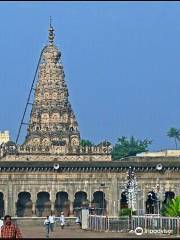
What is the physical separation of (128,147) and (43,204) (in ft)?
147

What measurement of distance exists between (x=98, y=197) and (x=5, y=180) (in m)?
7.60

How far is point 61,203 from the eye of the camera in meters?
81.2

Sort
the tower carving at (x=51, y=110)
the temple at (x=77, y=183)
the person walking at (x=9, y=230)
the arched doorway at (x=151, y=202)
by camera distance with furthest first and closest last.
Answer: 1. the tower carving at (x=51, y=110)
2. the temple at (x=77, y=183)
3. the arched doorway at (x=151, y=202)
4. the person walking at (x=9, y=230)

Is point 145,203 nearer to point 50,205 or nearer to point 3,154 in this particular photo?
point 50,205

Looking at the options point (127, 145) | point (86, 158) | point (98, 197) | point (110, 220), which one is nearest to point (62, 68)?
point (86, 158)

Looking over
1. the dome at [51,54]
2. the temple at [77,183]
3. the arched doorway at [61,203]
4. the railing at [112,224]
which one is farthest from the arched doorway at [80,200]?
the railing at [112,224]

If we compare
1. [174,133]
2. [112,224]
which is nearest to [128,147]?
[174,133]

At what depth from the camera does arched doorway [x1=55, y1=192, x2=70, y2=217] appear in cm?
8081

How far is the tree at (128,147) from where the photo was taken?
122 m

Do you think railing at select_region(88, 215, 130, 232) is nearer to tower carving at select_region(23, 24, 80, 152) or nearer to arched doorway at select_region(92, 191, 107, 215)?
arched doorway at select_region(92, 191, 107, 215)

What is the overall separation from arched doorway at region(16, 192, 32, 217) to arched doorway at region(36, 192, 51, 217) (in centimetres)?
62

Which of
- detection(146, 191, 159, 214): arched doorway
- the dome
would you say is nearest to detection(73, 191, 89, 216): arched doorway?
detection(146, 191, 159, 214): arched doorway

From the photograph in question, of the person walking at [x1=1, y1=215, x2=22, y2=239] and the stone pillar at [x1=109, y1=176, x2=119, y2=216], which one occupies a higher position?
the stone pillar at [x1=109, y1=176, x2=119, y2=216]

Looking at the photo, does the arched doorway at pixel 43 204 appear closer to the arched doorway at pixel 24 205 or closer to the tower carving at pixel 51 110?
the arched doorway at pixel 24 205
